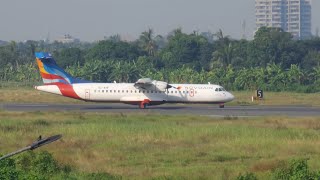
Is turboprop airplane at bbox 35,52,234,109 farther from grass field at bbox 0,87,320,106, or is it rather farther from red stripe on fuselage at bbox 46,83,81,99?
grass field at bbox 0,87,320,106

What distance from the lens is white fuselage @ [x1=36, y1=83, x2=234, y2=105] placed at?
2795 inches

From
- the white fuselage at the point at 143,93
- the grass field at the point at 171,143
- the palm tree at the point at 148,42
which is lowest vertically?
the grass field at the point at 171,143

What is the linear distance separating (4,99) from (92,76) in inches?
1509

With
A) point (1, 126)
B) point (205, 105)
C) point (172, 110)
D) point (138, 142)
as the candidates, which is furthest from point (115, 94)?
point (138, 142)

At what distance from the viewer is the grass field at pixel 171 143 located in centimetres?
3256

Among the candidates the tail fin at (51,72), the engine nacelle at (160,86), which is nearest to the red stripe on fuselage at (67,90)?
the tail fin at (51,72)

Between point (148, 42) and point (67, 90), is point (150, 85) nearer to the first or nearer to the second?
point (67, 90)

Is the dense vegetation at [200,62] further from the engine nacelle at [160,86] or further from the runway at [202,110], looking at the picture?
the engine nacelle at [160,86]

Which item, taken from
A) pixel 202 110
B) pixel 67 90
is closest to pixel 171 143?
pixel 202 110

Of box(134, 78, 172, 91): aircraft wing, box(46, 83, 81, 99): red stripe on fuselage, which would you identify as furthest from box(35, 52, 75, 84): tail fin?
box(134, 78, 172, 91): aircraft wing

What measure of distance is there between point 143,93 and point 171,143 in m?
30.4

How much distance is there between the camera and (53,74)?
72375 millimetres

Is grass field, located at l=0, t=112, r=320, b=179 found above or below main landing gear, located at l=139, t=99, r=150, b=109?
below

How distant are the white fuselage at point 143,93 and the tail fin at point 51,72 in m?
0.76
